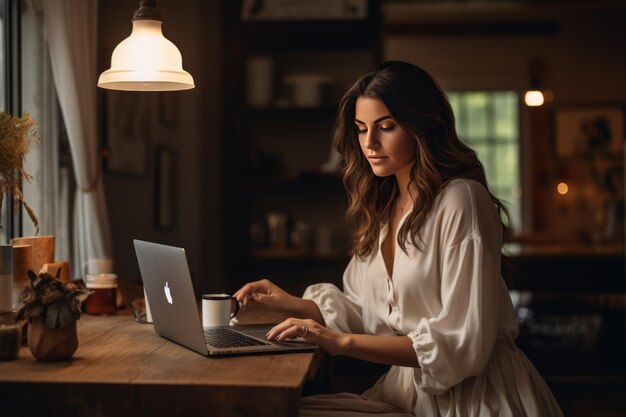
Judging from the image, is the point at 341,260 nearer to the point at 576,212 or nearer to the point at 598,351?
the point at 598,351

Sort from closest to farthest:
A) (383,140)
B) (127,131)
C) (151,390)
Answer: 1. (151,390)
2. (383,140)
3. (127,131)

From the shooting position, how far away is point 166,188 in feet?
16.4

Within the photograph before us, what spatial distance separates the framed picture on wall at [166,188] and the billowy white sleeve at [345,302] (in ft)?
8.38

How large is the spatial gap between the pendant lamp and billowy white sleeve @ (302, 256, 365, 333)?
2.33 feet

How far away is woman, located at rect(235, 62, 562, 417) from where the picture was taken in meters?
1.87

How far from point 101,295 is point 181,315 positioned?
2.30 ft

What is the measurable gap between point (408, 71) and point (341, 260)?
3264 millimetres

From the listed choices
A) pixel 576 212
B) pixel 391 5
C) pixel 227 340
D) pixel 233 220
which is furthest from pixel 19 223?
pixel 576 212

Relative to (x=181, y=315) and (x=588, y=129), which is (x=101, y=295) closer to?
(x=181, y=315)

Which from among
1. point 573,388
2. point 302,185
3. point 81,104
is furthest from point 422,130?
point 573,388

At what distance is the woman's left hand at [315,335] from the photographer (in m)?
1.84

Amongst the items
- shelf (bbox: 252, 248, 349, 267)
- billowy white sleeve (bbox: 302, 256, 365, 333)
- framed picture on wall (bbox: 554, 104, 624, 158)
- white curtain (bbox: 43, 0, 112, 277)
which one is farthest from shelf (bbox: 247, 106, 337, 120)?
framed picture on wall (bbox: 554, 104, 624, 158)

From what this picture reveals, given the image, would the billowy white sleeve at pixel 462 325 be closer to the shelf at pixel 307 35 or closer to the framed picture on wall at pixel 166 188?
the framed picture on wall at pixel 166 188

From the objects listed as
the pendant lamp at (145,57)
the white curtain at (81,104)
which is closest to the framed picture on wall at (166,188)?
the white curtain at (81,104)
